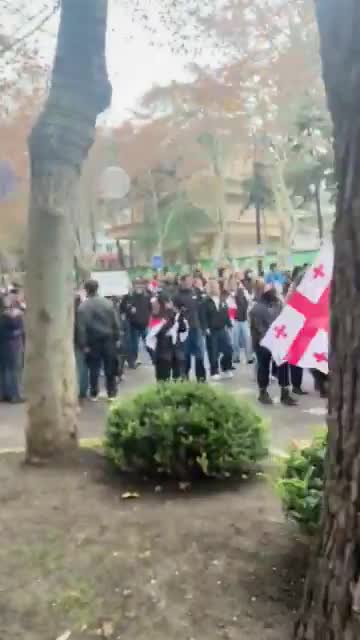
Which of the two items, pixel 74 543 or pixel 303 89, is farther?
pixel 303 89

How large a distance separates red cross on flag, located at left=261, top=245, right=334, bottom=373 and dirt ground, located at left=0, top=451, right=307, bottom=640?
1.97 m

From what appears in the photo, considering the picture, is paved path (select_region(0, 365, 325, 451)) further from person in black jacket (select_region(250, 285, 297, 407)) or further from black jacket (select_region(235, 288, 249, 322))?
black jacket (select_region(235, 288, 249, 322))

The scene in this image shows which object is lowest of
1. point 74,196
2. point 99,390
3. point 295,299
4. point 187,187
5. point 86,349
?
point 99,390

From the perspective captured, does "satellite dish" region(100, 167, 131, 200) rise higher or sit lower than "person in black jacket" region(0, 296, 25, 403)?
higher

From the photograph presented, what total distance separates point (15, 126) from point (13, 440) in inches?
857

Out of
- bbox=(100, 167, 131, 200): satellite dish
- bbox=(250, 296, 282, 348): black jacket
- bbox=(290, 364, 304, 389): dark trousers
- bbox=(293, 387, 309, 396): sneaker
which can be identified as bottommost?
bbox=(293, 387, 309, 396): sneaker

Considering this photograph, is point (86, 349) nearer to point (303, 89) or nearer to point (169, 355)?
point (169, 355)

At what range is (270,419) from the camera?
991 centimetres

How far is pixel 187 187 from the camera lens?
154ft

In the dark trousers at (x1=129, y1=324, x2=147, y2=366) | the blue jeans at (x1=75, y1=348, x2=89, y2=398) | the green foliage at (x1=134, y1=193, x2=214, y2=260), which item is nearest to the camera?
the blue jeans at (x1=75, y1=348, x2=89, y2=398)

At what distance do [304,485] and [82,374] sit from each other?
25.9ft

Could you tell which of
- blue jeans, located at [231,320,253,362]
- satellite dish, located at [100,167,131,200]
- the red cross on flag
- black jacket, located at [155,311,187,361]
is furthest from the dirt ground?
satellite dish, located at [100,167,131,200]

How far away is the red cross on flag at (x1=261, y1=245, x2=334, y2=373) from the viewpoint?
7000mm

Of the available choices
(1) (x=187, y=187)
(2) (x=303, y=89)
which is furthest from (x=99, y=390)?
Answer: (1) (x=187, y=187)
